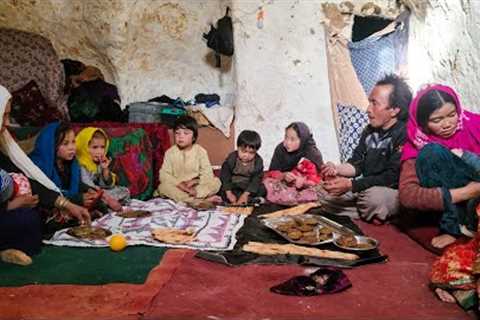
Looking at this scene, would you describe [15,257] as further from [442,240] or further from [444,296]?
[442,240]

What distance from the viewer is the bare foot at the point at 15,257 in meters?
2.59

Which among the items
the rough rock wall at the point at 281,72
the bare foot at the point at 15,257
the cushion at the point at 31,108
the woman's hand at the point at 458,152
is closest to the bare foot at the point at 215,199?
the rough rock wall at the point at 281,72

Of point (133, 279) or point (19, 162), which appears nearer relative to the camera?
point (133, 279)

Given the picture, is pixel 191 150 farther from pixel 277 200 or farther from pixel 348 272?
pixel 348 272

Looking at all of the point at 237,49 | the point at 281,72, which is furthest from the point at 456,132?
the point at 237,49

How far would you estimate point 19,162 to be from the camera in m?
3.02

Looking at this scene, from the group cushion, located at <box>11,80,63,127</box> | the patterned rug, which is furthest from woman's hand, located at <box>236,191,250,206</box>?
cushion, located at <box>11,80,63,127</box>

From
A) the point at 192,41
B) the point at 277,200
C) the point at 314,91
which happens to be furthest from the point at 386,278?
the point at 192,41

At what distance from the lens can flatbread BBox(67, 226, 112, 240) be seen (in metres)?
3.00

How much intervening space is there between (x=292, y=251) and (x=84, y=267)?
1.10m

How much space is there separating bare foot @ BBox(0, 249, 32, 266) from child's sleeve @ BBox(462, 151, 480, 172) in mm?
2417

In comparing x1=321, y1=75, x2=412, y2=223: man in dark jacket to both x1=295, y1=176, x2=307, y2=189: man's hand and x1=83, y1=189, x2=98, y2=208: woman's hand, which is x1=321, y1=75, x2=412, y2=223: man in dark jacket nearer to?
x1=295, y1=176, x2=307, y2=189: man's hand

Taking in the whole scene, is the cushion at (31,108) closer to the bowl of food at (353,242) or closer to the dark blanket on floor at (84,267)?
the dark blanket on floor at (84,267)

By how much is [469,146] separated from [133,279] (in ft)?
6.58
